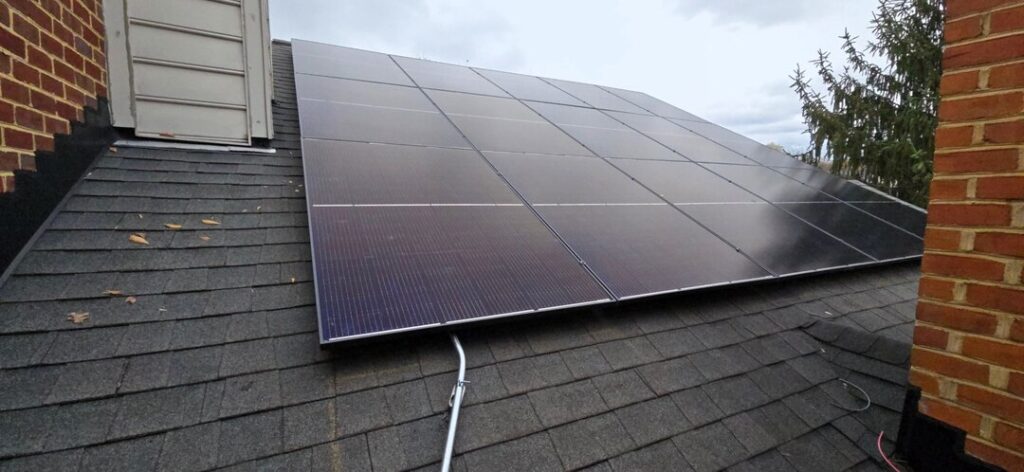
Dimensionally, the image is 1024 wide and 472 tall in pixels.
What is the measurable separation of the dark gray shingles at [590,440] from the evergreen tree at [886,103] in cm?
1203

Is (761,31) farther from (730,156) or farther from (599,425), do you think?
(599,425)

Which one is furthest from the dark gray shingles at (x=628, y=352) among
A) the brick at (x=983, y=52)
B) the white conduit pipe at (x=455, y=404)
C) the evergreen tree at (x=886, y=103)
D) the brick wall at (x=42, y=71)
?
the evergreen tree at (x=886, y=103)

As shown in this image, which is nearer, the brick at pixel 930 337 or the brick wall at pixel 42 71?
the brick at pixel 930 337

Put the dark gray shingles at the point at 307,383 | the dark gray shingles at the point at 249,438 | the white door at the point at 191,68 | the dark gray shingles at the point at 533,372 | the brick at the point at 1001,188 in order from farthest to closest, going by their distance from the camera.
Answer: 1. the white door at the point at 191,68
2. the dark gray shingles at the point at 533,372
3. the dark gray shingles at the point at 307,383
4. the brick at the point at 1001,188
5. the dark gray shingles at the point at 249,438

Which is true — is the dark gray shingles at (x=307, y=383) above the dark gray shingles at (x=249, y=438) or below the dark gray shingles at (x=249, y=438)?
above

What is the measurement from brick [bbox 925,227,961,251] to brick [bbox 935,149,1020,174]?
217mm

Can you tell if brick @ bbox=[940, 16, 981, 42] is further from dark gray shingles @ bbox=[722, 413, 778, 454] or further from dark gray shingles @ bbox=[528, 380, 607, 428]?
dark gray shingles @ bbox=[528, 380, 607, 428]

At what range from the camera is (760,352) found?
7.59ft

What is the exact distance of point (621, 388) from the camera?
1849mm

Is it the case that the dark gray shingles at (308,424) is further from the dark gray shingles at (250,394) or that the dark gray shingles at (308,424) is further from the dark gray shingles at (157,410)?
the dark gray shingles at (157,410)

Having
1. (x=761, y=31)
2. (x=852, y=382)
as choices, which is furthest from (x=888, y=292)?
(x=761, y=31)

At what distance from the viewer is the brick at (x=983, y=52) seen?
4.60ft

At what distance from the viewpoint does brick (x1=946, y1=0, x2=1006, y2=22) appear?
145 cm

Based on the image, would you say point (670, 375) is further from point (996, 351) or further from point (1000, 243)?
point (1000, 243)
